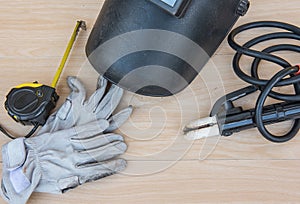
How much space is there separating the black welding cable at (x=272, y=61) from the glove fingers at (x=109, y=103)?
0.25m

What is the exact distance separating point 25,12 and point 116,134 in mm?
373

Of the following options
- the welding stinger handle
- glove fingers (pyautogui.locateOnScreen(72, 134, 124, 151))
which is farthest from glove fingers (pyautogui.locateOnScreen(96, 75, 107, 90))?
the welding stinger handle

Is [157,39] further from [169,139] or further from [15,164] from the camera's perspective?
[15,164]

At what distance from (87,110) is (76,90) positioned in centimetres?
5

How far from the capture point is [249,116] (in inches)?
27.3

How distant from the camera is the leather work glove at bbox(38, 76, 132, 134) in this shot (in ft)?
2.47

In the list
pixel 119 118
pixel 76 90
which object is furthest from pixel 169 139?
pixel 76 90

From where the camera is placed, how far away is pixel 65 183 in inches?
28.3

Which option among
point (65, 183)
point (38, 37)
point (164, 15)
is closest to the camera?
point (164, 15)

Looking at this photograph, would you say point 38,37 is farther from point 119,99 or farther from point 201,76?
point 201,76

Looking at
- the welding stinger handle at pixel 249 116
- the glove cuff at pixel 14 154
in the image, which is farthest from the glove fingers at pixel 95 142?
the welding stinger handle at pixel 249 116

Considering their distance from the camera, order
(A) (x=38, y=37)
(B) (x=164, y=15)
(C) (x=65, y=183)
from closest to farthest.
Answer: (B) (x=164, y=15)
(C) (x=65, y=183)
(A) (x=38, y=37)

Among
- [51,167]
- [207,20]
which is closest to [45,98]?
[51,167]

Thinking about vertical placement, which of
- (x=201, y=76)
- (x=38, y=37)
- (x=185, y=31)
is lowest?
(x=38, y=37)
